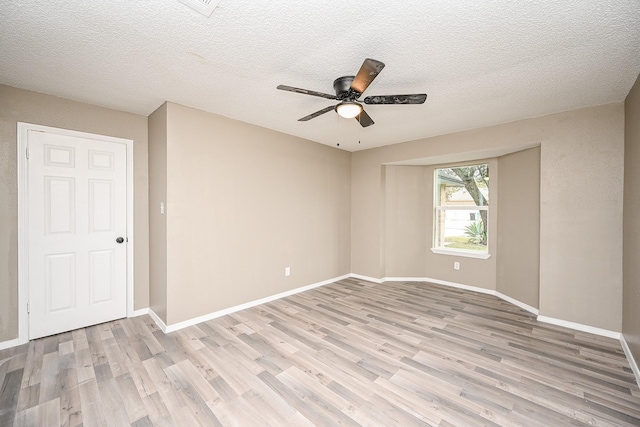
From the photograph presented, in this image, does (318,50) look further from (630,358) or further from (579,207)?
(630,358)

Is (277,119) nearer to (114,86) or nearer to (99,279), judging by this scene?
(114,86)

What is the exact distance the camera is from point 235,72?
7.52 feet

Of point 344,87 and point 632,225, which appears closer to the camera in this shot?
point 344,87

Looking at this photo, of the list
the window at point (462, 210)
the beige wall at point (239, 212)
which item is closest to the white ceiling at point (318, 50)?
the beige wall at point (239, 212)

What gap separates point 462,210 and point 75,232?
5577 millimetres

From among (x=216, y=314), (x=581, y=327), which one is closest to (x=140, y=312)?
(x=216, y=314)

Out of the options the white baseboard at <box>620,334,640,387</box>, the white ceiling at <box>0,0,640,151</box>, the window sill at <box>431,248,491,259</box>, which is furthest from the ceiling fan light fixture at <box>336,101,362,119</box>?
the window sill at <box>431,248,491,259</box>

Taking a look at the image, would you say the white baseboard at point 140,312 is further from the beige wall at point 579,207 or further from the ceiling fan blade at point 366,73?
the beige wall at point 579,207

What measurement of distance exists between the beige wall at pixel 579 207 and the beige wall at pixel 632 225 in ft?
0.45

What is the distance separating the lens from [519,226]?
3859 millimetres

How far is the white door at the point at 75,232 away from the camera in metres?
2.71

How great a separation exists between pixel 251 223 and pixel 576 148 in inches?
161

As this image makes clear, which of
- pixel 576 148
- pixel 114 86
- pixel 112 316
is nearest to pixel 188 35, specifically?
pixel 114 86

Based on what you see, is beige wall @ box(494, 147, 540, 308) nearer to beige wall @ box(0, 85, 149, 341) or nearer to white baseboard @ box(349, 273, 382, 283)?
white baseboard @ box(349, 273, 382, 283)
